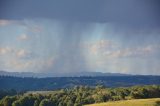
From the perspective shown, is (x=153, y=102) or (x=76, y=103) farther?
(x=76, y=103)

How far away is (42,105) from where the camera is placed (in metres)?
192

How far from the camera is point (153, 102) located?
431 feet

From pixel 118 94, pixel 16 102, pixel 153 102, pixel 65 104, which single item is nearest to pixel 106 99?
pixel 118 94

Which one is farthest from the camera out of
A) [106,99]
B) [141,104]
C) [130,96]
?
[106,99]

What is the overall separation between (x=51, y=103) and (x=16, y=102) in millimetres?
17531

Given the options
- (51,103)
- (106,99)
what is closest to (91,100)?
(106,99)

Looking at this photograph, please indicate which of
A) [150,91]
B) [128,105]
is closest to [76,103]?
[150,91]

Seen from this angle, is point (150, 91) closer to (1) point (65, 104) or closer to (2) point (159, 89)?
(2) point (159, 89)

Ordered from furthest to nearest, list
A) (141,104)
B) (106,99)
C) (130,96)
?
(106,99)
(130,96)
(141,104)

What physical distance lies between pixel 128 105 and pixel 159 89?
69.6m

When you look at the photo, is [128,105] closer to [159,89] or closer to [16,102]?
[159,89]

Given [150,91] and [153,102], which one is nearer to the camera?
[153,102]

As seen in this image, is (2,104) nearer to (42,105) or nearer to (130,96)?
(42,105)

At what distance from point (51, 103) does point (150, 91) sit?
5035 cm
